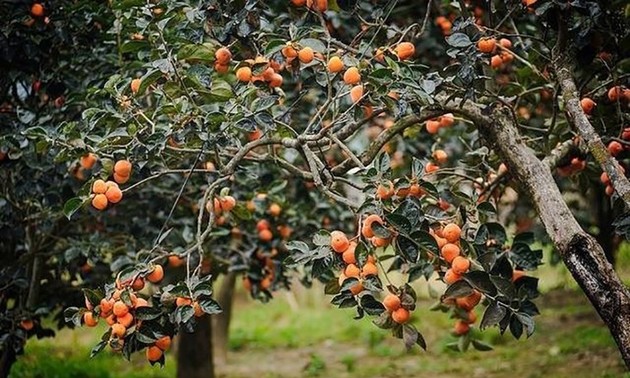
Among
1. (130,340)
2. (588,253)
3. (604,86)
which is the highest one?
(604,86)

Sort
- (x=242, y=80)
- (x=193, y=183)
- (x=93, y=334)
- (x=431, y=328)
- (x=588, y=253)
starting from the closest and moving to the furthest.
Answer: (x=588, y=253) → (x=242, y=80) → (x=193, y=183) → (x=431, y=328) → (x=93, y=334)

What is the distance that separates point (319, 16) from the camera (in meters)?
2.78

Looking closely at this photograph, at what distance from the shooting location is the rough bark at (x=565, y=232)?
2148 millimetres

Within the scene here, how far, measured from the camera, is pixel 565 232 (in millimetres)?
2314

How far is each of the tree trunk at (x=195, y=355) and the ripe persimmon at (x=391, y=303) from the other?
3654mm

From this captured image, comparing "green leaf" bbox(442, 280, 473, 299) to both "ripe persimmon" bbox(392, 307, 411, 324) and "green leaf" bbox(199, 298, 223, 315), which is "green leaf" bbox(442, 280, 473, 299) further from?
"green leaf" bbox(199, 298, 223, 315)

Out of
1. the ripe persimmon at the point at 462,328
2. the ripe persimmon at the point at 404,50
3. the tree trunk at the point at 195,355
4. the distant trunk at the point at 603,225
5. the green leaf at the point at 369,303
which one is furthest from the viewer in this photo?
the distant trunk at the point at 603,225

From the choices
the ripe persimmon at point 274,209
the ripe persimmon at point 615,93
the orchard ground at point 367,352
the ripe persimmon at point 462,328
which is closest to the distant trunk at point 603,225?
the orchard ground at point 367,352

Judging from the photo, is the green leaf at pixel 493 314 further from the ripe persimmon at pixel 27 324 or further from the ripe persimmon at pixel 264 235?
the ripe persimmon at pixel 27 324

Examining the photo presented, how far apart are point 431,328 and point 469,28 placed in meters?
Answer: 6.69

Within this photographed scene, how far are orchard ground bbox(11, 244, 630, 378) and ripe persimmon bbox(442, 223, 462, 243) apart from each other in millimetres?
3063

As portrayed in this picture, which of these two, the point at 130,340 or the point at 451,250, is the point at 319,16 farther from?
the point at 130,340

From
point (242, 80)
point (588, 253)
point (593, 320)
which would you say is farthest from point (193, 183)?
point (593, 320)

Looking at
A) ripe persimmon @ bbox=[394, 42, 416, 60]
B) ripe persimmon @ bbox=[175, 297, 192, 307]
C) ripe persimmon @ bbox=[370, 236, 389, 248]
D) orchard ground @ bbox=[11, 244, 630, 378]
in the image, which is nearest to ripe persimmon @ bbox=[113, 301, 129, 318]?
ripe persimmon @ bbox=[175, 297, 192, 307]
